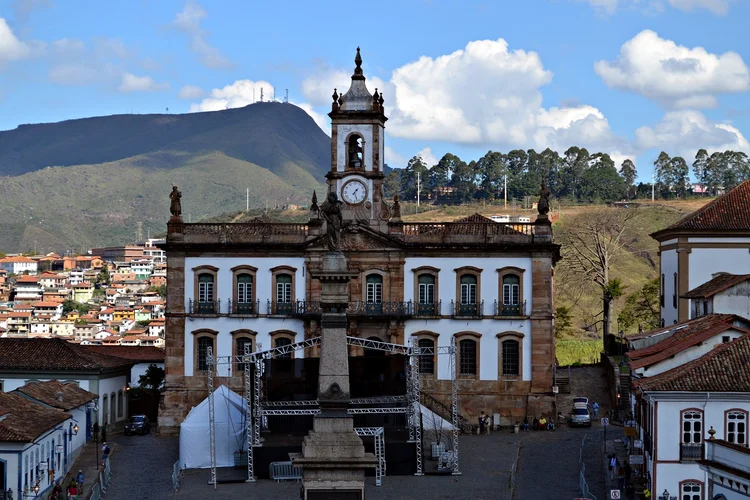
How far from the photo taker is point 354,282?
5266 cm

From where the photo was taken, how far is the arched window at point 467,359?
52.2 metres

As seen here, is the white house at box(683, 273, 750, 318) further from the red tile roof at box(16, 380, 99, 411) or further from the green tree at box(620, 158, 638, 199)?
the green tree at box(620, 158, 638, 199)

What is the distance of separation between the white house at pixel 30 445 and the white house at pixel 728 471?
19.4 metres

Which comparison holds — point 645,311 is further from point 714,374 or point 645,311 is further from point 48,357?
point 714,374

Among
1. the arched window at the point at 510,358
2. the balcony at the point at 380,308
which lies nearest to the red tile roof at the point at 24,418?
the balcony at the point at 380,308

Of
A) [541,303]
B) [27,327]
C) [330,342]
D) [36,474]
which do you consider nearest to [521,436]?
[541,303]

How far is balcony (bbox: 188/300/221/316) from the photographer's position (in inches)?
2092

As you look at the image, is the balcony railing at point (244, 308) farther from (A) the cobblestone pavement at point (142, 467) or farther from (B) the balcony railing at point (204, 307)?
(A) the cobblestone pavement at point (142, 467)

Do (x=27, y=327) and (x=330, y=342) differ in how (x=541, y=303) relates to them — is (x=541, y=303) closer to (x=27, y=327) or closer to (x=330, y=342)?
(x=330, y=342)

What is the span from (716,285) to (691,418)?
592 inches

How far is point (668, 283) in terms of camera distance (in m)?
59.3

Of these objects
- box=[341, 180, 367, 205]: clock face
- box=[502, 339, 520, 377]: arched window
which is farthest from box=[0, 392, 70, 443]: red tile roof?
box=[502, 339, 520, 377]: arched window

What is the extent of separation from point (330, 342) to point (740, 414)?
12.1 m

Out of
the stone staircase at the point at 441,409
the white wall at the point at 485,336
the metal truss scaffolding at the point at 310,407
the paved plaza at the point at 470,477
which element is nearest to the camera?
the paved plaza at the point at 470,477
